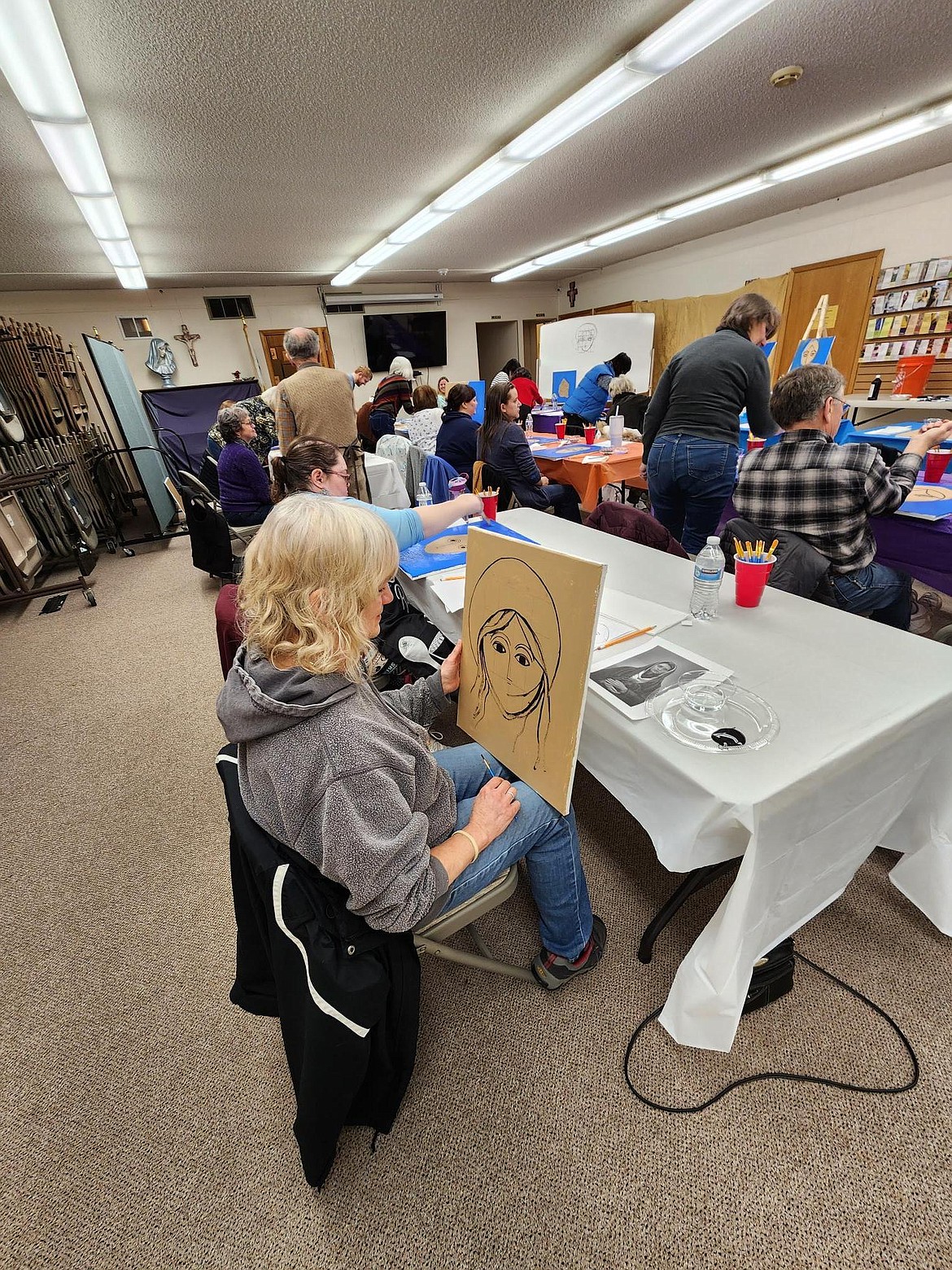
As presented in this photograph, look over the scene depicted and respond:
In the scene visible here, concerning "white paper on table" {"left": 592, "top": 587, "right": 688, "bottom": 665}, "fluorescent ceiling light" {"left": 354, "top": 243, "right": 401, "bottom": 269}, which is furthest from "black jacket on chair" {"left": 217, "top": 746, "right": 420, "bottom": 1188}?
"fluorescent ceiling light" {"left": 354, "top": 243, "right": 401, "bottom": 269}

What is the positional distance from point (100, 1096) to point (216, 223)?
5918 millimetres

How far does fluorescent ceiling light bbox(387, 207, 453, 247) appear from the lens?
447cm

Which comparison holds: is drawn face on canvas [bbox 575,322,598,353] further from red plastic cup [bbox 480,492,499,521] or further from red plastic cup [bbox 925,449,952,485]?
red plastic cup [bbox 480,492,499,521]

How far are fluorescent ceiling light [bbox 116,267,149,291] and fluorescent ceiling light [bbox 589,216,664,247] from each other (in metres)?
5.24

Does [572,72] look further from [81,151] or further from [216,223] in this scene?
[216,223]

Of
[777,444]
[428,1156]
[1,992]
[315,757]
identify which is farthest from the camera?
[777,444]

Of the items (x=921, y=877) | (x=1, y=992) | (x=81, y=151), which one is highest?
(x=81, y=151)

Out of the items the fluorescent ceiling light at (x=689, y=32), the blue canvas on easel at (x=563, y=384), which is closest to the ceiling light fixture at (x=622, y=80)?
the fluorescent ceiling light at (x=689, y=32)

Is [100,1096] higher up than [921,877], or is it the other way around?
[921,877]

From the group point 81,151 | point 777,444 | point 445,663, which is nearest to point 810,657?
point 445,663

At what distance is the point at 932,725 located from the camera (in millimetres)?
947

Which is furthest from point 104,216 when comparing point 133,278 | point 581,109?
point 581,109

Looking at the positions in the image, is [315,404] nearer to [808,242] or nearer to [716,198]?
[716,198]

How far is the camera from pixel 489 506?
2.01 m
